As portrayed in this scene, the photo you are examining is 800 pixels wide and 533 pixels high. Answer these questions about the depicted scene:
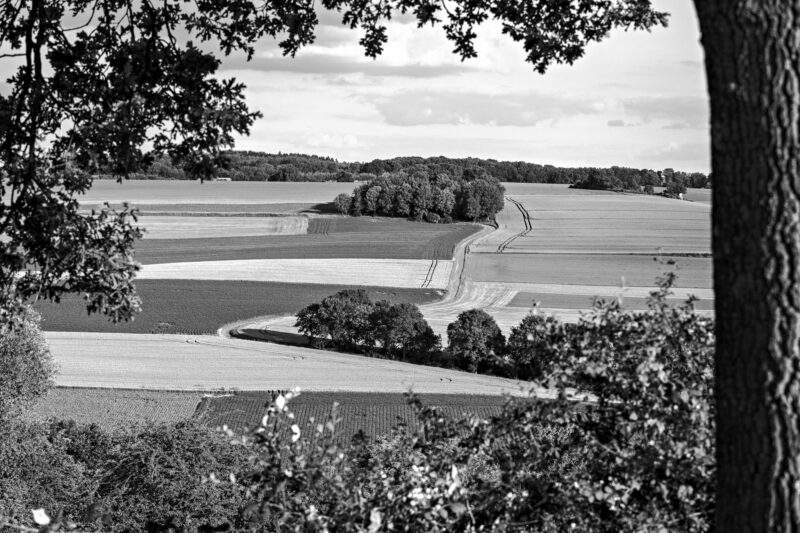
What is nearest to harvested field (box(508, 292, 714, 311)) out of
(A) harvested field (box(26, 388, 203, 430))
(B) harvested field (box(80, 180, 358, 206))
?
(A) harvested field (box(26, 388, 203, 430))

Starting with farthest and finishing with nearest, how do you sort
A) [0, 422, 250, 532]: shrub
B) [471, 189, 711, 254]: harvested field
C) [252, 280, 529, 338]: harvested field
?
1. [471, 189, 711, 254]: harvested field
2. [252, 280, 529, 338]: harvested field
3. [0, 422, 250, 532]: shrub

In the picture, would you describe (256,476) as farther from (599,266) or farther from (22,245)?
(599,266)

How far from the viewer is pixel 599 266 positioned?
72.3m

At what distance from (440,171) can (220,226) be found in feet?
109

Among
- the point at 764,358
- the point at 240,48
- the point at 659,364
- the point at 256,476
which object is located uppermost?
the point at 240,48

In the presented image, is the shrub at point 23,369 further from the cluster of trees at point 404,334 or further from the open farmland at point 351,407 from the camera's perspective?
the cluster of trees at point 404,334

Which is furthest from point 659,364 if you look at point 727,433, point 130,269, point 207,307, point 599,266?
point 599,266

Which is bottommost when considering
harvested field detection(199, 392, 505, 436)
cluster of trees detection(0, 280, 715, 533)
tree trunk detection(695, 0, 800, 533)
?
harvested field detection(199, 392, 505, 436)

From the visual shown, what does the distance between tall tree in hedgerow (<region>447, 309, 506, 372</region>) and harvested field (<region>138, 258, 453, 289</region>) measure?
62.0ft

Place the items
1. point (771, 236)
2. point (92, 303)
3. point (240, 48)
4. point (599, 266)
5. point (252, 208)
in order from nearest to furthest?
1. point (771, 236)
2. point (92, 303)
3. point (240, 48)
4. point (599, 266)
5. point (252, 208)

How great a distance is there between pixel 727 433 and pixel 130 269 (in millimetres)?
5631

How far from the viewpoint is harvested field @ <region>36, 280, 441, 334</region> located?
2120 inches

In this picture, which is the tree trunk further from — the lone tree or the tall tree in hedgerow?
the tall tree in hedgerow

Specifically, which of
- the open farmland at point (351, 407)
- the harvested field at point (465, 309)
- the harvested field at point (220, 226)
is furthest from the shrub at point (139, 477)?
the harvested field at point (220, 226)
